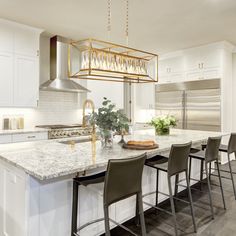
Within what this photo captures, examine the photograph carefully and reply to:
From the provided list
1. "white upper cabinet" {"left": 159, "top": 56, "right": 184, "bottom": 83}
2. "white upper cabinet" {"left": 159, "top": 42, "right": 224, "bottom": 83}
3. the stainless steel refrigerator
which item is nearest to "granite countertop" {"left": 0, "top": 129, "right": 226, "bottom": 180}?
the stainless steel refrigerator

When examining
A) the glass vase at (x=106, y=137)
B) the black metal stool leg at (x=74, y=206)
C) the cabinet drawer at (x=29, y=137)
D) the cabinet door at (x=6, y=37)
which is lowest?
the black metal stool leg at (x=74, y=206)

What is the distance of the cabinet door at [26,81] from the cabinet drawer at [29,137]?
61 cm

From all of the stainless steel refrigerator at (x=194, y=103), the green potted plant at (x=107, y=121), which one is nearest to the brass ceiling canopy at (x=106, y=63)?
the green potted plant at (x=107, y=121)

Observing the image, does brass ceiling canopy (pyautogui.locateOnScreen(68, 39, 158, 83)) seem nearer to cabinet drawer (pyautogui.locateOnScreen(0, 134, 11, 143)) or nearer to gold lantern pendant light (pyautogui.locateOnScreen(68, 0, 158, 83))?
gold lantern pendant light (pyautogui.locateOnScreen(68, 0, 158, 83))

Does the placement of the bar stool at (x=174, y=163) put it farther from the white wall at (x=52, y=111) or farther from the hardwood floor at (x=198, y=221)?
the white wall at (x=52, y=111)

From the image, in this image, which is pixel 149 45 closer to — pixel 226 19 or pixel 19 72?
pixel 226 19

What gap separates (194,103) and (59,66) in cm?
316

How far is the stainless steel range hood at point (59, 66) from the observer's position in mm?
4648

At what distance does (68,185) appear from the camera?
6.55 feet

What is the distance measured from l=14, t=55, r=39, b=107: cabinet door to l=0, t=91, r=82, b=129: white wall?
1.25ft

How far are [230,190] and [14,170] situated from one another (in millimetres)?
3248

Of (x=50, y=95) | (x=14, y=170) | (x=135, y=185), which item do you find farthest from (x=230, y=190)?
(x=50, y=95)

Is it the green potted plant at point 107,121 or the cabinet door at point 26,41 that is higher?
the cabinet door at point 26,41

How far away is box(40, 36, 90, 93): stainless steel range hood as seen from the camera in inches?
183
